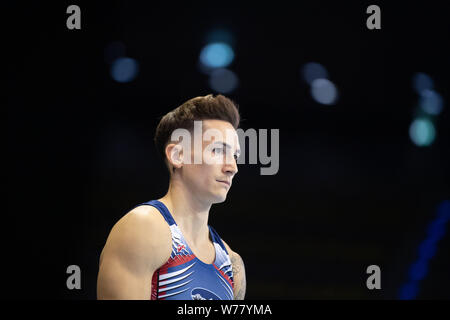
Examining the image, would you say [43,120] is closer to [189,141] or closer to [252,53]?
[189,141]

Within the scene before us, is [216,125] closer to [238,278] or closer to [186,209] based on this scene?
[186,209]

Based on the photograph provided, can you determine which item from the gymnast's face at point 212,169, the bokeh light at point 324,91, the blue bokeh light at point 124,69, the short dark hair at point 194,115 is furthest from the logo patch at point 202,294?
the bokeh light at point 324,91

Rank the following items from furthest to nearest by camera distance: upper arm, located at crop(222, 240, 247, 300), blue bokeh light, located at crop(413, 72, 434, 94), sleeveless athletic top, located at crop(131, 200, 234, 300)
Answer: blue bokeh light, located at crop(413, 72, 434, 94) → upper arm, located at crop(222, 240, 247, 300) → sleeveless athletic top, located at crop(131, 200, 234, 300)

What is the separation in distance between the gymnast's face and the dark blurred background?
106 cm

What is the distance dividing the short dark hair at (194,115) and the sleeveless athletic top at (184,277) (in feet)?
1.05

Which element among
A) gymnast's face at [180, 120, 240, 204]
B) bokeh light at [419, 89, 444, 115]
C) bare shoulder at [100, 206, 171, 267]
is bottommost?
bare shoulder at [100, 206, 171, 267]

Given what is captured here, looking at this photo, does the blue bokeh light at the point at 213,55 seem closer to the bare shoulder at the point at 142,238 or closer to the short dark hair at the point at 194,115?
the short dark hair at the point at 194,115

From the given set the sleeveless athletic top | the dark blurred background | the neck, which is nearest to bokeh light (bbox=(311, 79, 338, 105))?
the dark blurred background

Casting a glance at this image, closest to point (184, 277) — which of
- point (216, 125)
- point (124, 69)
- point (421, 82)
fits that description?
point (216, 125)

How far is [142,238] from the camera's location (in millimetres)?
1697

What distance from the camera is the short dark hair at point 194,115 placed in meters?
2.04

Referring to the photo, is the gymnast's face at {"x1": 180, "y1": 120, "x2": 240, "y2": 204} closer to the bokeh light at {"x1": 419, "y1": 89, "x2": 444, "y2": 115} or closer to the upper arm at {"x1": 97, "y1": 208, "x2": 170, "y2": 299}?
the upper arm at {"x1": 97, "y1": 208, "x2": 170, "y2": 299}

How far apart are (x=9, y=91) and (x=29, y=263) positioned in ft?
3.11

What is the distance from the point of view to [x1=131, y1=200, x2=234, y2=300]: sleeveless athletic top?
179cm
